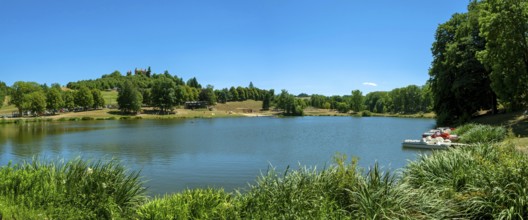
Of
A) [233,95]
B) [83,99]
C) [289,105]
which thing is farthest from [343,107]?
[83,99]

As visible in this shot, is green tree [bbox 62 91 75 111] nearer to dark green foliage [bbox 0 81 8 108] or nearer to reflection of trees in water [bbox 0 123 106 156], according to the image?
dark green foliage [bbox 0 81 8 108]

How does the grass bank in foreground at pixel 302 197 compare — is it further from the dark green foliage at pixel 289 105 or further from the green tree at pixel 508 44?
the dark green foliage at pixel 289 105

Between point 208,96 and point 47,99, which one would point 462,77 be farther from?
point 208,96

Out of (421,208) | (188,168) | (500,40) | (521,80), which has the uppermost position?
(500,40)

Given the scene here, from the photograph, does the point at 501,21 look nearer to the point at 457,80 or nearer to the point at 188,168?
the point at 457,80

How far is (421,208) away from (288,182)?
8.43 feet

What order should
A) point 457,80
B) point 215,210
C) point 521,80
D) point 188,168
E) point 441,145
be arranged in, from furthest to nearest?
1. point 457,80
2. point 521,80
3. point 441,145
4. point 188,168
5. point 215,210

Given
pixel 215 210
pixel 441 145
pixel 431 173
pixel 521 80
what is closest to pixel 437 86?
pixel 521 80

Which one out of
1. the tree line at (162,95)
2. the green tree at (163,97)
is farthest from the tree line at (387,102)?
the green tree at (163,97)

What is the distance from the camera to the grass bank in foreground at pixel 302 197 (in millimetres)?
5848

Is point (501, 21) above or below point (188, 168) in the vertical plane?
above

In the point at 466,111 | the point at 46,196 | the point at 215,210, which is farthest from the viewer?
the point at 466,111

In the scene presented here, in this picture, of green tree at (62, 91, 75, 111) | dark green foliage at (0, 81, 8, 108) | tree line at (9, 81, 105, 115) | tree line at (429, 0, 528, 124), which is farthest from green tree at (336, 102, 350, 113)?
dark green foliage at (0, 81, 8, 108)

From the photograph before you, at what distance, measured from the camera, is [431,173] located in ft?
26.9
